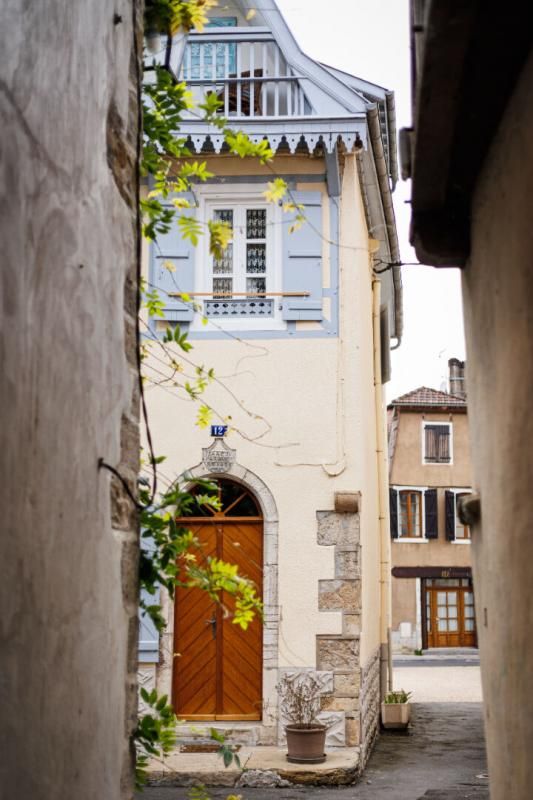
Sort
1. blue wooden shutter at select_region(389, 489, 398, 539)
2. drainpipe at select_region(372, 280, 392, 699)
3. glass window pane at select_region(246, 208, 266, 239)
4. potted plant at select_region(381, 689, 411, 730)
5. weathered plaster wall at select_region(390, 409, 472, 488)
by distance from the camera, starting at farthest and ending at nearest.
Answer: weathered plaster wall at select_region(390, 409, 472, 488) < blue wooden shutter at select_region(389, 489, 398, 539) < drainpipe at select_region(372, 280, 392, 699) < potted plant at select_region(381, 689, 411, 730) < glass window pane at select_region(246, 208, 266, 239)

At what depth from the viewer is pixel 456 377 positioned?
3653 centimetres

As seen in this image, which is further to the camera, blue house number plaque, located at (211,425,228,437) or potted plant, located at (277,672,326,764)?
blue house number plaque, located at (211,425,228,437)

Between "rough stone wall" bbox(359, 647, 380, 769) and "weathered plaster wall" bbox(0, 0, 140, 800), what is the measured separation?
683cm

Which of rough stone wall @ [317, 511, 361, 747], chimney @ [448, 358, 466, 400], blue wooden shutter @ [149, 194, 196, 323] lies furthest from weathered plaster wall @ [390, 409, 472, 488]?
rough stone wall @ [317, 511, 361, 747]

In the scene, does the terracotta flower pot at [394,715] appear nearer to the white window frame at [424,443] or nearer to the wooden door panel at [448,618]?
the wooden door panel at [448,618]

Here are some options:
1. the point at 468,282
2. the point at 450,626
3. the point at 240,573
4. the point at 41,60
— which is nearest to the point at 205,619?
the point at 240,573

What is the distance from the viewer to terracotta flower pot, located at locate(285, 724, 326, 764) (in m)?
9.67

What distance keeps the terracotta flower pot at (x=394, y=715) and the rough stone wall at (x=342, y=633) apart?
9.01 feet

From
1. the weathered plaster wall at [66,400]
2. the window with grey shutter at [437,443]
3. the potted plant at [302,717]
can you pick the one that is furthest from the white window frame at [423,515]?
the weathered plaster wall at [66,400]

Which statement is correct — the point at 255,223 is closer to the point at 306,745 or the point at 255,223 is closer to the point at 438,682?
the point at 306,745

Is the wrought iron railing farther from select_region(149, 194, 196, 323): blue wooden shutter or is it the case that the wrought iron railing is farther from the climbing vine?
the climbing vine

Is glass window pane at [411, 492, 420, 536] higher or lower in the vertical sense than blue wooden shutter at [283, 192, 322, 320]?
lower

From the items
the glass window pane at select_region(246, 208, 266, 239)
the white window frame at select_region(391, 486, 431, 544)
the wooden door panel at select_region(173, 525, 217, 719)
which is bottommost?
the wooden door panel at select_region(173, 525, 217, 719)

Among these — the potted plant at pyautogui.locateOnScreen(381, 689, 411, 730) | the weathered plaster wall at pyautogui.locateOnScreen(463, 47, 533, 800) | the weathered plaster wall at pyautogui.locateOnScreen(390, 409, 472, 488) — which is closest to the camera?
the weathered plaster wall at pyautogui.locateOnScreen(463, 47, 533, 800)
